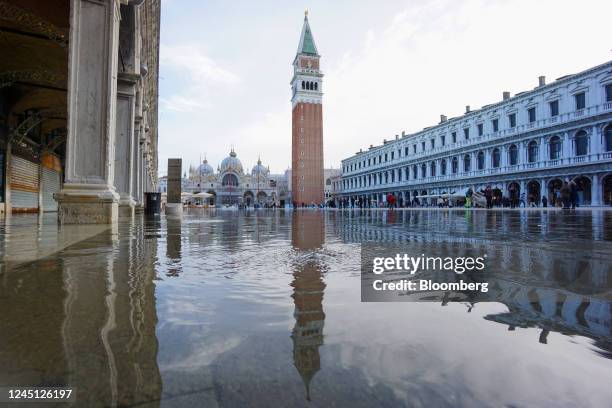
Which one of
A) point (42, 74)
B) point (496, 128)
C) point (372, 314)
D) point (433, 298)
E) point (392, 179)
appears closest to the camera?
point (372, 314)

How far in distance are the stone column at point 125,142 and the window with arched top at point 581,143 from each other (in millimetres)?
32370

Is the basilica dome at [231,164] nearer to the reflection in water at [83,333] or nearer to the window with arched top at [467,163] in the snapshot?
the window with arched top at [467,163]

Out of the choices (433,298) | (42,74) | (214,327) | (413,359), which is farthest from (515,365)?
(42,74)

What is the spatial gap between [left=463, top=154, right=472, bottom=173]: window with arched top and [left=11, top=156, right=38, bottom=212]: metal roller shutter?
38.2 m

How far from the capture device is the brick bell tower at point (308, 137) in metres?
66.1

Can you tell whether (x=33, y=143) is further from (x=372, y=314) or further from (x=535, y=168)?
(x=535, y=168)

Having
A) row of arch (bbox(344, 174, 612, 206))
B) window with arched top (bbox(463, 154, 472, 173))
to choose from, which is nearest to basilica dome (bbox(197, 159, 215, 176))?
window with arched top (bbox(463, 154, 472, 173))

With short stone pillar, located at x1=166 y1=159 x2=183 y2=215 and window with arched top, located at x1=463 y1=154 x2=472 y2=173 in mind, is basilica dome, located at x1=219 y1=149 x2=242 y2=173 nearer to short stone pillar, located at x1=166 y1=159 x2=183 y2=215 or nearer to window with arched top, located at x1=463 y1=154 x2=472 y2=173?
window with arched top, located at x1=463 y1=154 x2=472 y2=173

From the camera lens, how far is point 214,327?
1.13 meters

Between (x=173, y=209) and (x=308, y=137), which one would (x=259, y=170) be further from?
(x=173, y=209)

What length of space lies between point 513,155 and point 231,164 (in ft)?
264

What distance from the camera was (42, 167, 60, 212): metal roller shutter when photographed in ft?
63.4

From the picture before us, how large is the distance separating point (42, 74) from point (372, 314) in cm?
1465

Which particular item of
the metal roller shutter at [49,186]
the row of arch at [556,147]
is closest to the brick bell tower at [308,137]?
the row of arch at [556,147]
